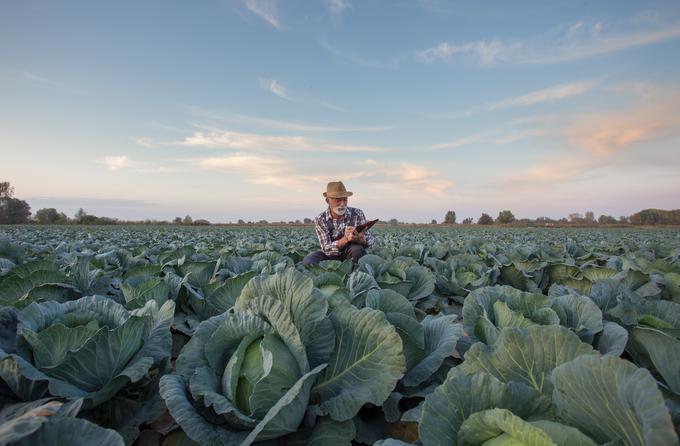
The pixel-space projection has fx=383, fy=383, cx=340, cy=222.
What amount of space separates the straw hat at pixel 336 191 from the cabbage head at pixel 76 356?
460cm

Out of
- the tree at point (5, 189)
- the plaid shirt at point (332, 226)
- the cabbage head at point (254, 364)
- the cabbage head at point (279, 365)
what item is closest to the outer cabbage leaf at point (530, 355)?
the cabbage head at point (279, 365)

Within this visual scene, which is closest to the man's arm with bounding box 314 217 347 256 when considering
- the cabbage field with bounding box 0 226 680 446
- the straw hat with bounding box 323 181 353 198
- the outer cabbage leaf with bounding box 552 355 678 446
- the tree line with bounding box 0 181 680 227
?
the straw hat with bounding box 323 181 353 198

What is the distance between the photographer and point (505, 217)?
85500 millimetres

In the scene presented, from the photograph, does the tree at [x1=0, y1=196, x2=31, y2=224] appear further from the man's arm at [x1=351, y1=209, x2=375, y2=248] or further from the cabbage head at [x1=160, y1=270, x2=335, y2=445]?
the cabbage head at [x1=160, y1=270, x2=335, y2=445]

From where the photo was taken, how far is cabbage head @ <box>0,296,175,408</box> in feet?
4.87

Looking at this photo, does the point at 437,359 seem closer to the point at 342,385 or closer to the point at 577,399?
the point at 342,385

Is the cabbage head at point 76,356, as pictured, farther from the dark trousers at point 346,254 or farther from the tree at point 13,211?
the tree at point 13,211

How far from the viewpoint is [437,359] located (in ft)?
5.35

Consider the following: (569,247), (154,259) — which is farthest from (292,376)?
(569,247)

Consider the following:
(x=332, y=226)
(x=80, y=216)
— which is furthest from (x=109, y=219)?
(x=332, y=226)

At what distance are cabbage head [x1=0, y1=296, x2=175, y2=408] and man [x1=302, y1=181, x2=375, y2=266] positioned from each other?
3.99 metres

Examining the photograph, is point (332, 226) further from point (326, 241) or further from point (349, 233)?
point (349, 233)

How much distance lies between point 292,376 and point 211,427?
33 cm

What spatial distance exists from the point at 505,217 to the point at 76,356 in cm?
9219
